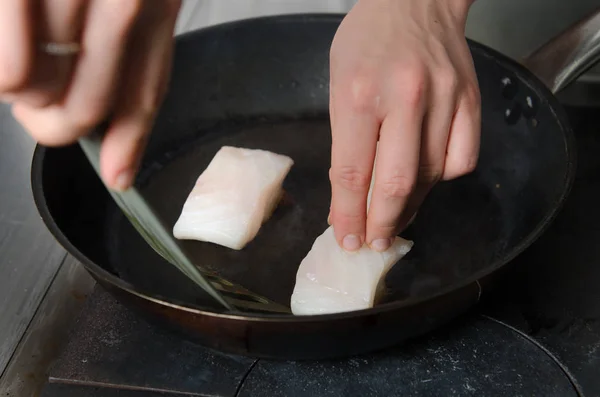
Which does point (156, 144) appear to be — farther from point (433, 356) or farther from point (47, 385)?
point (433, 356)

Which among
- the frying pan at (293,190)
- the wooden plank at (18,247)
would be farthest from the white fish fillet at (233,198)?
the wooden plank at (18,247)

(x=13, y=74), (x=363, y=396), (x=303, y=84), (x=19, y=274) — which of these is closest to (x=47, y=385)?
(x=19, y=274)

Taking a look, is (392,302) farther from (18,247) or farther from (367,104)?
(18,247)

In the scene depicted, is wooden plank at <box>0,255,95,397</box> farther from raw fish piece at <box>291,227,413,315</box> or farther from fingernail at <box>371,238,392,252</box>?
fingernail at <box>371,238,392,252</box>

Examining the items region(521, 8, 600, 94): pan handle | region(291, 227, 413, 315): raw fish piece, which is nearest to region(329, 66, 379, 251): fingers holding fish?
region(291, 227, 413, 315): raw fish piece

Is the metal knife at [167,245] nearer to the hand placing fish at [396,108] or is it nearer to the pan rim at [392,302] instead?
the pan rim at [392,302]

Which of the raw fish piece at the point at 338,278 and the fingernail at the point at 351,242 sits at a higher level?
the fingernail at the point at 351,242

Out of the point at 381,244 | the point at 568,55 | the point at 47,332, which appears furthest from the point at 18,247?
the point at 568,55

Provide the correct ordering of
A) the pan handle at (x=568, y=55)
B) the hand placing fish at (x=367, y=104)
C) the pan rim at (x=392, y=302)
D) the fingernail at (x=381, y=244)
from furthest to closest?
1. the pan handle at (x=568, y=55)
2. the fingernail at (x=381, y=244)
3. the pan rim at (x=392, y=302)
4. the hand placing fish at (x=367, y=104)
